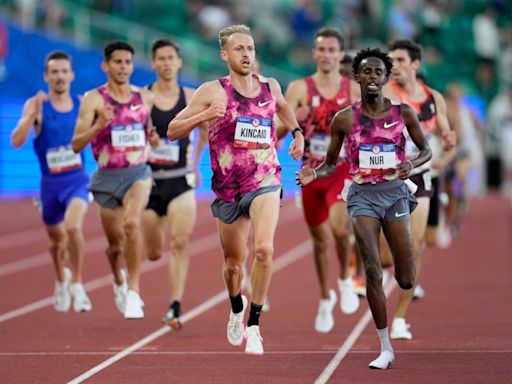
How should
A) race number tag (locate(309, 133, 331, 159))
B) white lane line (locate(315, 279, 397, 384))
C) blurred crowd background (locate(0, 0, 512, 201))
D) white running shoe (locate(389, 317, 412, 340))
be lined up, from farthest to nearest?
blurred crowd background (locate(0, 0, 512, 201)) < race number tag (locate(309, 133, 331, 159)) < white running shoe (locate(389, 317, 412, 340)) < white lane line (locate(315, 279, 397, 384))

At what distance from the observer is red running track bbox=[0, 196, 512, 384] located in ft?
28.5

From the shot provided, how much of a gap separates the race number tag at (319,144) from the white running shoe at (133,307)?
1853 millimetres

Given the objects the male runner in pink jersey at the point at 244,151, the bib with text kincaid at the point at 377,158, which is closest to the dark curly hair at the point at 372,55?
the bib with text kincaid at the point at 377,158

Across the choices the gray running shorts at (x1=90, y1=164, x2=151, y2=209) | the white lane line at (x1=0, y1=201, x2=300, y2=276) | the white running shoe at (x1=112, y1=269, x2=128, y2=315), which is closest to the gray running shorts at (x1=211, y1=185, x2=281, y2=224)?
the gray running shorts at (x1=90, y1=164, x2=151, y2=209)

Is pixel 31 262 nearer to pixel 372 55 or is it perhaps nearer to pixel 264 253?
pixel 264 253

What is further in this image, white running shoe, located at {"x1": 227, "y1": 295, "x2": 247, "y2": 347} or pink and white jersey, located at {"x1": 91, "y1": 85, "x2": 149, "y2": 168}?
pink and white jersey, located at {"x1": 91, "y1": 85, "x2": 149, "y2": 168}

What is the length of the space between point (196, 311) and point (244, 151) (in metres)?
3.53

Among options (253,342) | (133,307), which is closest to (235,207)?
(253,342)

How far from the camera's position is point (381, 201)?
353 inches

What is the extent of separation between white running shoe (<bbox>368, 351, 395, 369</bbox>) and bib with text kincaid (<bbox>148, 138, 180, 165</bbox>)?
3.56 metres

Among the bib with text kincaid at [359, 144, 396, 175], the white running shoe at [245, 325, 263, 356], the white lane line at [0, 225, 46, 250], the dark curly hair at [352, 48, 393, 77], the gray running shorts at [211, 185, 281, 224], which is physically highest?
the dark curly hair at [352, 48, 393, 77]

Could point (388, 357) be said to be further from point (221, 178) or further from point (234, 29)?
point (234, 29)

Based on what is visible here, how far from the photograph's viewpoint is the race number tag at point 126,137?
1126cm

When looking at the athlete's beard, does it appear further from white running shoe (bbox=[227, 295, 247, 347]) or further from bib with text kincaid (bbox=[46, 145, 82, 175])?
bib with text kincaid (bbox=[46, 145, 82, 175])
